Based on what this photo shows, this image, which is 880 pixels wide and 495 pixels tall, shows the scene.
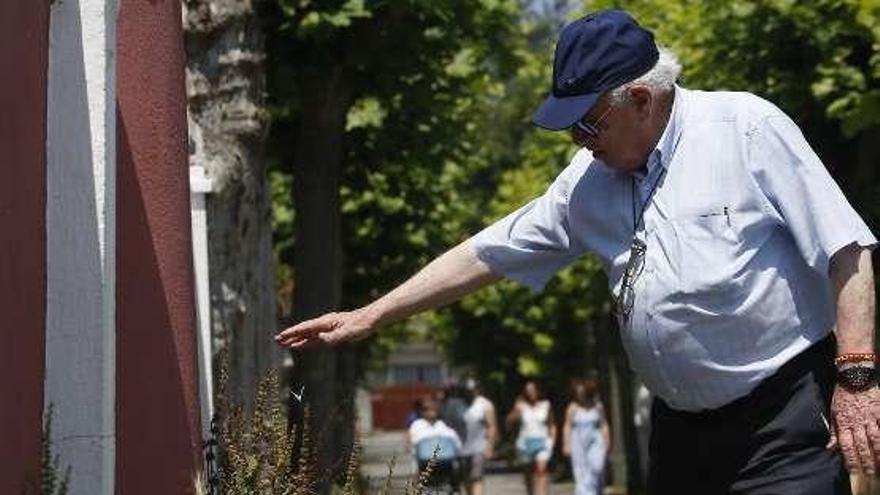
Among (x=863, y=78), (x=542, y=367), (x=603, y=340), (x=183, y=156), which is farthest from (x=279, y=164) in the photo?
(x=542, y=367)

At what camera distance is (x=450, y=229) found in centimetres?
3550

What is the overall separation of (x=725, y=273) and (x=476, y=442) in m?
21.8

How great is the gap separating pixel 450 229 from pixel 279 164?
13.7 metres

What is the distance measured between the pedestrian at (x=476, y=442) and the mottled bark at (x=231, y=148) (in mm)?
13728

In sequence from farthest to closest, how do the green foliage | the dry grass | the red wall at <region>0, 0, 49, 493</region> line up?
the green foliage
the red wall at <region>0, 0, 49, 493</region>
the dry grass

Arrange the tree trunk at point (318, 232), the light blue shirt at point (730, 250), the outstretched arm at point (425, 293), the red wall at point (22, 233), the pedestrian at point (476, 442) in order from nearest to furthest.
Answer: the light blue shirt at point (730, 250) < the outstretched arm at point (425, 293) < the red wall at point (22, 233) < the tree trunk at point (318, 232) < the pedestrian at point (476, 442)

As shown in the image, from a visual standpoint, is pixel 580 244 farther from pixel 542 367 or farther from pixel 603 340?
pixel 542 367

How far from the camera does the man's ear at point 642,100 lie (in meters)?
5.24

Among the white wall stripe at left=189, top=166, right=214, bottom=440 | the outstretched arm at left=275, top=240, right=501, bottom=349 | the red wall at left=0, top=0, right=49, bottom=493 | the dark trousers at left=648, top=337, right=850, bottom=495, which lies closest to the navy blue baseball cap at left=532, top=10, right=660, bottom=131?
the outstretched arm at left=275, top=240, right=501, bottom=349

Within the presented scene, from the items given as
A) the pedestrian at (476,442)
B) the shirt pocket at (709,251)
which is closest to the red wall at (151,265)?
the shirt pocket at (709,251)

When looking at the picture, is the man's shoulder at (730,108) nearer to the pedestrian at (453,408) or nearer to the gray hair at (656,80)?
the gray hair at (656,80)

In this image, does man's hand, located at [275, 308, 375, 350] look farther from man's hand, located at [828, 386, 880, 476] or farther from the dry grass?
man's hand, located at [828, 386, 880, 476]

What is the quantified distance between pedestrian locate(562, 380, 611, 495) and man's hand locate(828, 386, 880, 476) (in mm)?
19552

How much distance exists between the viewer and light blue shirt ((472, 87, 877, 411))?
199 inches
